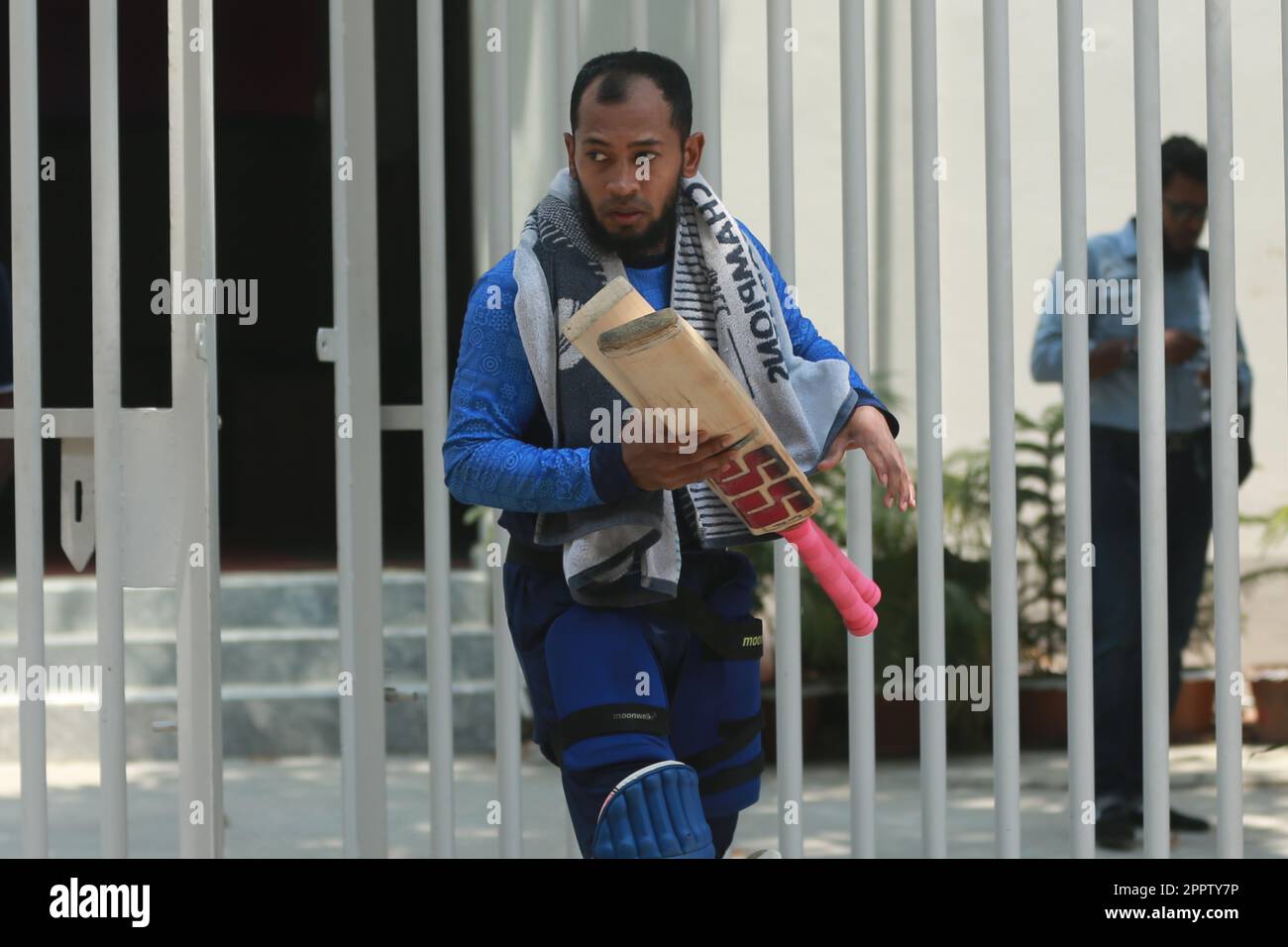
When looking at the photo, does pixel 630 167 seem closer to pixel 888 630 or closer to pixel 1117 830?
pixel 1117 830

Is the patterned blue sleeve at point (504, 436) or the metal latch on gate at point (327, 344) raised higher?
the metal latch on gate at point (327, 344)

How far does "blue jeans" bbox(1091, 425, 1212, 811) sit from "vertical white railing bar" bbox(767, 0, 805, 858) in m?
1.76

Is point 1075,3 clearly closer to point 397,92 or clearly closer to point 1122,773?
point 1122,773

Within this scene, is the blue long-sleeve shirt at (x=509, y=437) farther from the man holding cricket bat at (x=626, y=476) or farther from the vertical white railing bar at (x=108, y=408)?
the vertical white railing bar at (x=108, y=408)

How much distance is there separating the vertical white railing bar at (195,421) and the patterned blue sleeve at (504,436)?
0.76 m

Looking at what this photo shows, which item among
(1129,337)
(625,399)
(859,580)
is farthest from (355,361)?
(1129,337)

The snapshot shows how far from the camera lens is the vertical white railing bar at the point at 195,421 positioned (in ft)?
12.1

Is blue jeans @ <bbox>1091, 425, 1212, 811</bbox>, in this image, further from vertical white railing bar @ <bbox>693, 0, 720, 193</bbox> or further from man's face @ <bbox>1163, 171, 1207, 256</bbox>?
vertical white railing bar @ <bbox>693, 0, 720, 193</bbox>

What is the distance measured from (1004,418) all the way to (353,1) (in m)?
1.71

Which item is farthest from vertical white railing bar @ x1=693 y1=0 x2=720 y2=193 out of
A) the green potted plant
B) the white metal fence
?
the green potted plant

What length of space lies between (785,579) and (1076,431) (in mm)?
730

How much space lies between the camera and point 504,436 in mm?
3156

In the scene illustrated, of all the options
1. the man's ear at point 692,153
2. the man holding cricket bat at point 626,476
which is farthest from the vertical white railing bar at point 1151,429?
the man's ear at point 692,153

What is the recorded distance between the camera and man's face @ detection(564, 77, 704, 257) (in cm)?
315
